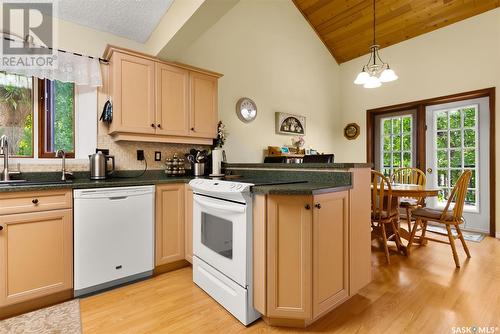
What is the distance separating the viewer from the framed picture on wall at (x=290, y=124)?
4023 millimetres

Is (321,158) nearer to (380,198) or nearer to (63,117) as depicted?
(380,198)

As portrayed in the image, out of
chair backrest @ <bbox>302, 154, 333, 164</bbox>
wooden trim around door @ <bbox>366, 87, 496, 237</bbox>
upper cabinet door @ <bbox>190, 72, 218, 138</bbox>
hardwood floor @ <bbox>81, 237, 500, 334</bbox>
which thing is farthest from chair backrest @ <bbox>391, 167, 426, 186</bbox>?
upper cabinet door @ <bbox>190, 72, 218, 138</bbox>

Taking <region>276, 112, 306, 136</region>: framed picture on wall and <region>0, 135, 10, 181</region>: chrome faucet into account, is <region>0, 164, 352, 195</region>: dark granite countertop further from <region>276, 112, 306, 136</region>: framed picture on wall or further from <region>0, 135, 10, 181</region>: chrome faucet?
<region>276, 112, 306, 136</region>: framed picture on wall

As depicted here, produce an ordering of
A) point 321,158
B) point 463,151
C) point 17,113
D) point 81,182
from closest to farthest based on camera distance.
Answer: point 81,182 → point 17,113 → point 321,158 → point 463,151

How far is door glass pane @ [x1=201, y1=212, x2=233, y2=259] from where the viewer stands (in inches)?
65.4

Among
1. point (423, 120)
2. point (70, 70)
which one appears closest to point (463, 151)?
point (423, 120)

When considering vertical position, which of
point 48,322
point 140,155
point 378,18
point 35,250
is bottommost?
point 48,322

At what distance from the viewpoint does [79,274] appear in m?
1.82

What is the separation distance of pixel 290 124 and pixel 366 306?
3.00m

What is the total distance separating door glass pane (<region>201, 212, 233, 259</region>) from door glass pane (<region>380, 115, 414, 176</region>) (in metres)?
3.80

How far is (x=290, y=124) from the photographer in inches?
165

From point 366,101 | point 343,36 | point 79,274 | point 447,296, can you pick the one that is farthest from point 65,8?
point 366,101

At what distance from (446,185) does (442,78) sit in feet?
5.35

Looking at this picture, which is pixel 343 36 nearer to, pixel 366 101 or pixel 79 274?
pixel 366 101
